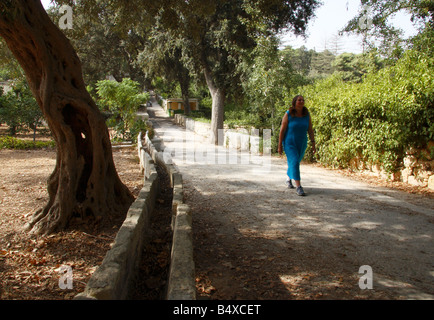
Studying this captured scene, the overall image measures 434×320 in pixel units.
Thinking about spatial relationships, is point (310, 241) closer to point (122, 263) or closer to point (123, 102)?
point (122, 263)

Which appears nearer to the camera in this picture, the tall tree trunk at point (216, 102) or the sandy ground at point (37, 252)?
the sandy ground at point (37, 252)

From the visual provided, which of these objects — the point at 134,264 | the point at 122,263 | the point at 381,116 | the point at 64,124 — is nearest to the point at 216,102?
the point at 381,116

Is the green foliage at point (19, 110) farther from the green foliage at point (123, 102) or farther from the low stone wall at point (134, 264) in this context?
the low stone wall at point (134, 264)

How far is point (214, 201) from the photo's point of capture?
6.09 meters

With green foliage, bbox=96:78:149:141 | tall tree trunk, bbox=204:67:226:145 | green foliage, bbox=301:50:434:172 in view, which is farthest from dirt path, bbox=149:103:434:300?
tall tree trunk, bbox=204:67:226:145

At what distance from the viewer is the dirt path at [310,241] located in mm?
3109

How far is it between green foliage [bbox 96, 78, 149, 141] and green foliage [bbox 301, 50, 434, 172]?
9253 millimetres

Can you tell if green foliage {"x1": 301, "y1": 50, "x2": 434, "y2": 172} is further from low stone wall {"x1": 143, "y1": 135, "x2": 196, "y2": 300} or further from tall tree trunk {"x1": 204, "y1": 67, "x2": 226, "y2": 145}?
tall tree trunk {"x1": 204, "y1": 67, "x2": 226, "y2": 145}

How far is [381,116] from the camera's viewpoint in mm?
7977

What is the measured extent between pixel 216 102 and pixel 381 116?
1203 centimetres

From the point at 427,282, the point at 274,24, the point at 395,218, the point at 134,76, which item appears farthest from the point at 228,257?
the point at 134,76

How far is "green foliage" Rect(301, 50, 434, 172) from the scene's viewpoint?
22.7 feet

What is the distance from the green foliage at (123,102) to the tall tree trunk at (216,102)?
3.94 m

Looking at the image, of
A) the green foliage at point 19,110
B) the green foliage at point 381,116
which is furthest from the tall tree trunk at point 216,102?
the green foliage at point 19,110
